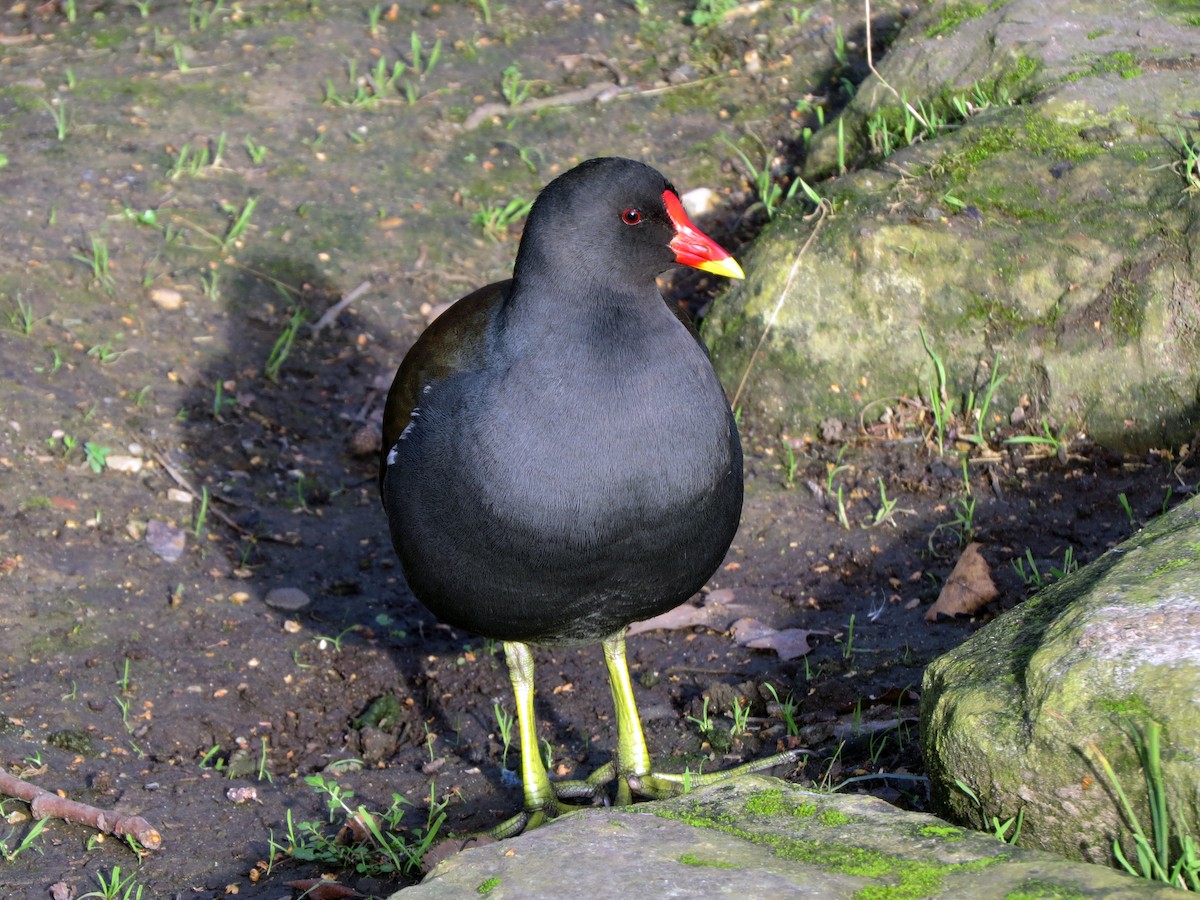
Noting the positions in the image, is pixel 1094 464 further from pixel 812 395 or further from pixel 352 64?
pixel 352 64

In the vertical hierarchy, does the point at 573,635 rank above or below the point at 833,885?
below

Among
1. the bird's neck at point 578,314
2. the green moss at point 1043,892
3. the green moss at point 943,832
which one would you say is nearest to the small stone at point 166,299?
the bird's neck at point 578,314

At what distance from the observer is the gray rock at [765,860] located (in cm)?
231

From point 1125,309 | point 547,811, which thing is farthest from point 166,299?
point 1125,309

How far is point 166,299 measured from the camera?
19.2ft

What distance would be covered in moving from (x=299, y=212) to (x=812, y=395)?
2725 mm

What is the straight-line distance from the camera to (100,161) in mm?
6477

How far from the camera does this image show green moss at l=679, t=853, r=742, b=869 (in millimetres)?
2432

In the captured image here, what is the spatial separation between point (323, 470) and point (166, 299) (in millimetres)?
1145

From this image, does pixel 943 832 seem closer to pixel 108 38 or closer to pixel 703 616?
pixel 703 616

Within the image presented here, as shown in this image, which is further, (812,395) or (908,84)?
(908,84)

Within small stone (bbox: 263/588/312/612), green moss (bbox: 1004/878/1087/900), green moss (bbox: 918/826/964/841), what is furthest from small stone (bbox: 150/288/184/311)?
green moss (bbox: 1004/878/1087/900)

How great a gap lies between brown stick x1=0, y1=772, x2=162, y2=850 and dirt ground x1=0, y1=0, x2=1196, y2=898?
48 mm

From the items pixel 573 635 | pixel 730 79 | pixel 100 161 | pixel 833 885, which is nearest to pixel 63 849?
pixel 573 635
